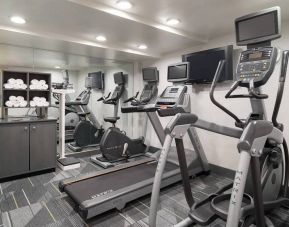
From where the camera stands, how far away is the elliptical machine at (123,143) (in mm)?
4266

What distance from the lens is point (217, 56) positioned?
365cm

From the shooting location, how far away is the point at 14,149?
346 centimetres

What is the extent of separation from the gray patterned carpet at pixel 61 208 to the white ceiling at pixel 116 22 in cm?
240

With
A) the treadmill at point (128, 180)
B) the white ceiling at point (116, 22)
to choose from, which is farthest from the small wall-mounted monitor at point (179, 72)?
the white ceiling at point (116, 22)

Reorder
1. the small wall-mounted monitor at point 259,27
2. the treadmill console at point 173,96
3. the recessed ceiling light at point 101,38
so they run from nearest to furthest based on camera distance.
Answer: the small wall-mounted monitor at point 259,27 < the treadmill console at point 173,96 < the recessed ceiling light at point 101,38

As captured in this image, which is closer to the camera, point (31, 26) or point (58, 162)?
point (31, 26)

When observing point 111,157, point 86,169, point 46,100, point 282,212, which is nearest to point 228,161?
point 282,212

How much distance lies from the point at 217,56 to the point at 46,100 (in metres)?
3.30

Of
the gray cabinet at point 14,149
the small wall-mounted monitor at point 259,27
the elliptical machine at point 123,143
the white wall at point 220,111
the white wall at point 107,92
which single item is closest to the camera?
the small wall-mounted monitor at point 259,27

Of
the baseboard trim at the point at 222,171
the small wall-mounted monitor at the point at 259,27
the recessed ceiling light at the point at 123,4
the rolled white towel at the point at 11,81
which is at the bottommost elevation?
the baseboard trim at the point at 222,171

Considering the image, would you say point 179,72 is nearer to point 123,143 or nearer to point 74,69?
point 123,143

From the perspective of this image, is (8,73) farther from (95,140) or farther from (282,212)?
(282,212)

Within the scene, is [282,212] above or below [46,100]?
below

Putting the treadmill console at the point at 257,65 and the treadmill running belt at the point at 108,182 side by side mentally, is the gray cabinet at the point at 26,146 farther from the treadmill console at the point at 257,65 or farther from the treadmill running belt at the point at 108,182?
the treadmill console at the point at 257,65
